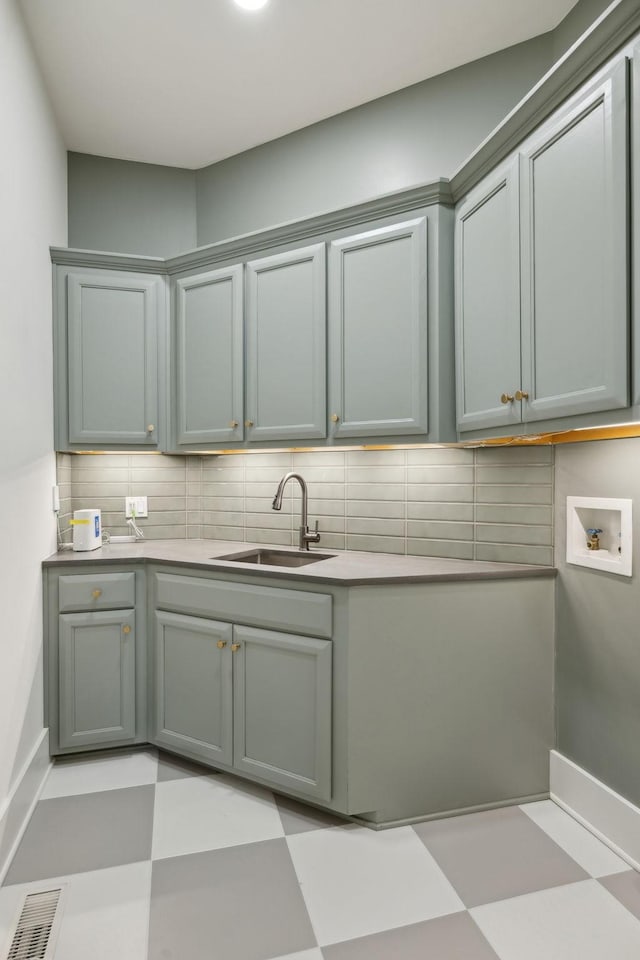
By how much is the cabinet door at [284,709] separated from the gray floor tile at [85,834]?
1.27 ft

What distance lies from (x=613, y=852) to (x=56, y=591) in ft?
7.20

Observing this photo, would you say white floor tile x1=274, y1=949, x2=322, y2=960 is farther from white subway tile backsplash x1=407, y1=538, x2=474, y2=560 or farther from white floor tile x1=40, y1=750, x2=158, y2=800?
white subway tile backsplash x1=407, y1=538, x2=474, y2=560

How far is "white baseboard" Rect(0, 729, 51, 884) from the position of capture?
1714 millimetres

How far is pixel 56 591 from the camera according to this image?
7.80 feet

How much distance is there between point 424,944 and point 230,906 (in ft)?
1.72

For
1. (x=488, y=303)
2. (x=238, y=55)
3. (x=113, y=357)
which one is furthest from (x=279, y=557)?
(x=238, y=55)

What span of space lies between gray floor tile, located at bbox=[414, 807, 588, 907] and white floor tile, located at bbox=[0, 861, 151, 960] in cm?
87

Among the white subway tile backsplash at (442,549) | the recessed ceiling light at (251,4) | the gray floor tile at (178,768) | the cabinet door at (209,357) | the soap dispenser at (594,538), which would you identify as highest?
the recessed ceiling light at (251,4)

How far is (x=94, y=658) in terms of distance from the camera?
2402mm

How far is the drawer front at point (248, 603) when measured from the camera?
1993 millimetres

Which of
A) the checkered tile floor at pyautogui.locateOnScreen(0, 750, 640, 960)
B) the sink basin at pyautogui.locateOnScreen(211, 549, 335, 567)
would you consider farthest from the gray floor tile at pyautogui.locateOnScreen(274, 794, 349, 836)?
the sink basin at pyautogui.locateOnScreen(211, 549, 335, 567)

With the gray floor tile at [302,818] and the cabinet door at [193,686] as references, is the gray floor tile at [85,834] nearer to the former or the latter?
the cabinet door at [193,686]

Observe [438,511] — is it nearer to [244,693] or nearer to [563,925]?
[244,693]

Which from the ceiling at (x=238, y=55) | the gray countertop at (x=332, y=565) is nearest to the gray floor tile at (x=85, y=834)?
the gray countertop at (x=332, y=565)
